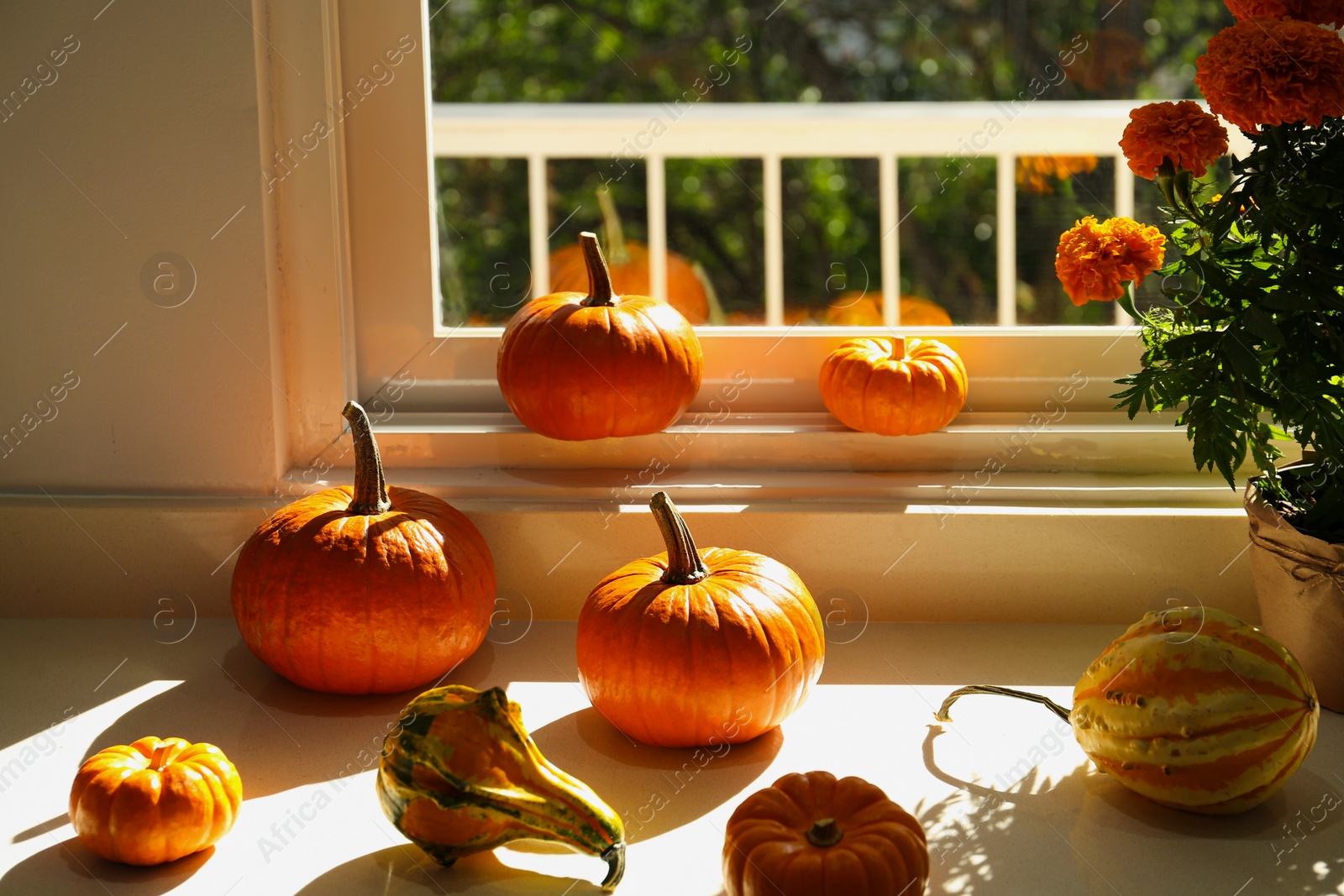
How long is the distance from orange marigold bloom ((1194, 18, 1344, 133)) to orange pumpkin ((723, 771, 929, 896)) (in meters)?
0.65

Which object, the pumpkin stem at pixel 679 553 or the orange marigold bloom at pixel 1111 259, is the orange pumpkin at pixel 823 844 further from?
the orange marigold bloom at pixel 1111 259

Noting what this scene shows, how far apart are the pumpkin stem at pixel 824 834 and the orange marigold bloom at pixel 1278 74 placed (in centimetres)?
68

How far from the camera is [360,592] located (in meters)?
1.18

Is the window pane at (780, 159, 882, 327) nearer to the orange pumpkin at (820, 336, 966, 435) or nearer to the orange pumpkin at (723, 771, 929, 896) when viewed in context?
the orange pumpkin at (820, 336, 966, 435)

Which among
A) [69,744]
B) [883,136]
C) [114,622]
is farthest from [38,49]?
[883,136]

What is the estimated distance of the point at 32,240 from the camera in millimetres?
1403

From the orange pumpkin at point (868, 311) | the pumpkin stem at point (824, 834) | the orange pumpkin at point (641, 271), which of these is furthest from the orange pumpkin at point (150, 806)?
the orange pumpkin at point (641, 271)

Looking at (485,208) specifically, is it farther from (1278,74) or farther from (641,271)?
(1278,74)

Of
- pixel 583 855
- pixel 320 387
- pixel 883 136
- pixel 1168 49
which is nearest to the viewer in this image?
pixel 583 855

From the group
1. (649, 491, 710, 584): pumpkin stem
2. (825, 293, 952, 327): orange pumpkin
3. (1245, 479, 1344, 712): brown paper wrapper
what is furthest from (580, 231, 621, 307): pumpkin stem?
(825, 293, 952, 327): orange pumpkin

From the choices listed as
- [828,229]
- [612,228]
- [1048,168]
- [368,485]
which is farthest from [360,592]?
[828,229]

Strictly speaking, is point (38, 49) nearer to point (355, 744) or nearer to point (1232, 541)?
point (355, 744)

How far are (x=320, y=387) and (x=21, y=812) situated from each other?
652mm

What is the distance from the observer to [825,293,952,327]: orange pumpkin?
10.4ft
